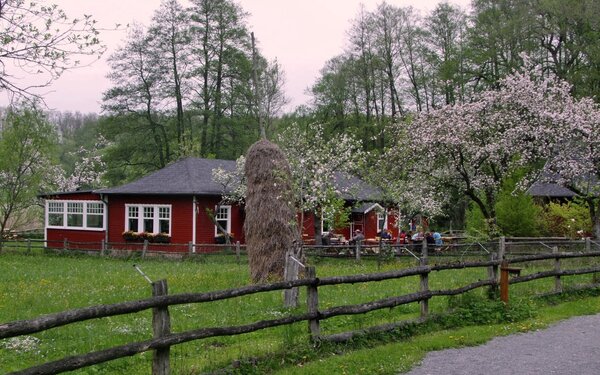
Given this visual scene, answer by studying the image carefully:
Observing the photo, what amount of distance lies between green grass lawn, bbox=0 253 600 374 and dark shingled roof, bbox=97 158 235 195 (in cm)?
1284

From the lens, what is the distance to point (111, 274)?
20.5 metres

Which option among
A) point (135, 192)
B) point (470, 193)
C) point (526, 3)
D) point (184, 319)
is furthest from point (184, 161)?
point (184, 319)

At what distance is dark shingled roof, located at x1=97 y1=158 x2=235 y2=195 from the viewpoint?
32.6 meters

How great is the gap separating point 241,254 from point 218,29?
23757 mm

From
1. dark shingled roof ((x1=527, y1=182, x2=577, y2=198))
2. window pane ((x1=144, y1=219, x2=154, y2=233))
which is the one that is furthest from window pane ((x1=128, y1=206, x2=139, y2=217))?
dark shingled roof ((x1=527, y1=182, x2=577, y2=198))

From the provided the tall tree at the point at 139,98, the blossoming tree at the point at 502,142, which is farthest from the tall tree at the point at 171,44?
the blossoming tree at the point at 502,142

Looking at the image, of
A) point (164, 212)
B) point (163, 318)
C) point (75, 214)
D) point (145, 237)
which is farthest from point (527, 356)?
point (75, 214)

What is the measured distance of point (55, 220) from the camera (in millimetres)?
36875

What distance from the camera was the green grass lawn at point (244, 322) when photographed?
836 cm

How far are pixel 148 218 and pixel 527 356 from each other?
2689 cm

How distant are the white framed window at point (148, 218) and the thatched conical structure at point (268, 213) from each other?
15286mm

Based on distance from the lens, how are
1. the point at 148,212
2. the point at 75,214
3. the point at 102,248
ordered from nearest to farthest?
the point at 102,248 → the point at 148,212 → the point at 75,214

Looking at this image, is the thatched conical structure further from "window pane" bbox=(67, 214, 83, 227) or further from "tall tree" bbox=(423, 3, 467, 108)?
"tall tree" bbox=(423, 3, 467, 108)

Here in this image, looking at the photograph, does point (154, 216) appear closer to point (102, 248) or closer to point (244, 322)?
point (102, 248)
